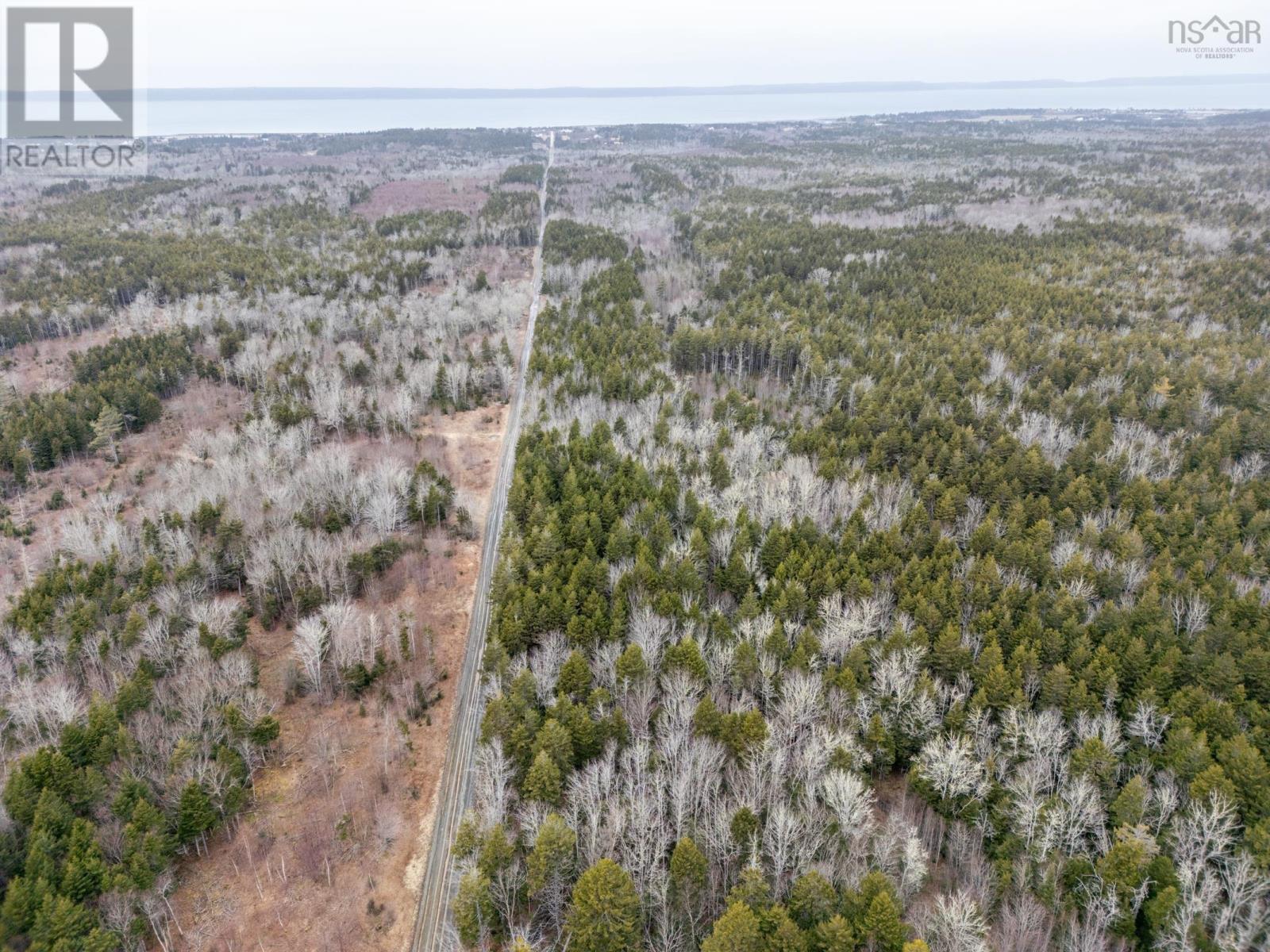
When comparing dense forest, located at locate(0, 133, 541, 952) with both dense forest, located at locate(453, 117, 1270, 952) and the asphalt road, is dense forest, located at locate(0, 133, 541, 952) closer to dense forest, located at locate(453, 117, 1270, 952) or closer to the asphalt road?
the asphalt road

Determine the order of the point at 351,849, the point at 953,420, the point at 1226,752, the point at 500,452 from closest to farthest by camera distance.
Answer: the point at 1226,752 < the point at 351,849 < the point at 953,420 < the point at 500,452

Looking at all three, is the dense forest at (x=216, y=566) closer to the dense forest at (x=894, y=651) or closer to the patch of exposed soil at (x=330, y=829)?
the patch of exposed soil at (x=330, y=829)

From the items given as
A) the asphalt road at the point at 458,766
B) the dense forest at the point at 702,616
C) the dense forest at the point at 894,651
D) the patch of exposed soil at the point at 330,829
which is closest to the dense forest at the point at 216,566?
the patch of exposed soil at the point at 330,829

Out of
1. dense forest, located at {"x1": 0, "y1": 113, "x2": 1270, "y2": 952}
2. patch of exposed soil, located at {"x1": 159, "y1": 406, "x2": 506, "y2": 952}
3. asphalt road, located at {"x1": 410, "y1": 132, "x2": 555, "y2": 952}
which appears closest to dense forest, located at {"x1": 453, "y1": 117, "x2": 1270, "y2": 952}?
dense forest, located at {"x1": 0, "y1": 113, "x2": 1270, "y2": 952}

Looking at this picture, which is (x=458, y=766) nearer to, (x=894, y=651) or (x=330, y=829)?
(x=330, y=829)

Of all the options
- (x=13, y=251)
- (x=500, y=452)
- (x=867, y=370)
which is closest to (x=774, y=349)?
(x=867, y=370)

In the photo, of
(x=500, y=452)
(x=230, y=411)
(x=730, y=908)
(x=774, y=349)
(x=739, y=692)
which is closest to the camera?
(x=730, y=908)

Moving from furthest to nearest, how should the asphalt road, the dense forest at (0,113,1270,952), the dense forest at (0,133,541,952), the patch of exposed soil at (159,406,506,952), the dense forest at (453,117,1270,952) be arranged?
1. the dense forest at (0,133,541,952)
2. the asphalt road
3. the patch of exposed soil at (159,406,506,952)
4. the dense forest at (0,113,1270,952)
5. the dense forest at (453,117,1270,952)

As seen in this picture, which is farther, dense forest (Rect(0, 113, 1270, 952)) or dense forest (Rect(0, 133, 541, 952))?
dense forest (Rect(0, 133, 541, 952))

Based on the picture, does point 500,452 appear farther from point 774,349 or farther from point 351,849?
point 351,849
